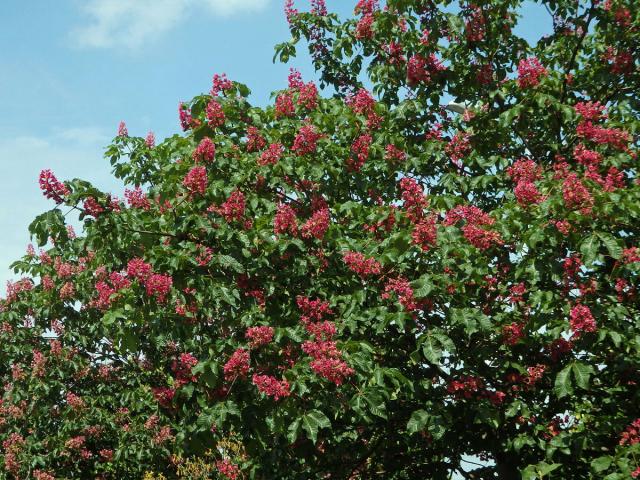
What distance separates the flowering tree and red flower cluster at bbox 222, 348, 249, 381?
0.04m

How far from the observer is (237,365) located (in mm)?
5789

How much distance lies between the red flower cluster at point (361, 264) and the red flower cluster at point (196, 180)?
1.46 meters

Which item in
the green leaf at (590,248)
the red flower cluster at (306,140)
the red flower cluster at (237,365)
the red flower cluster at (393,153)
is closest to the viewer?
the green leaf at (590,248)

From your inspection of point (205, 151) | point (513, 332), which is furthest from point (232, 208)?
point (513, 332)

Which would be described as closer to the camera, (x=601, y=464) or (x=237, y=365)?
(x=601, y=464)

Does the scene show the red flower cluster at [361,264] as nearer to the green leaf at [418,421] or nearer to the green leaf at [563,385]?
the green leaf at [418,421]

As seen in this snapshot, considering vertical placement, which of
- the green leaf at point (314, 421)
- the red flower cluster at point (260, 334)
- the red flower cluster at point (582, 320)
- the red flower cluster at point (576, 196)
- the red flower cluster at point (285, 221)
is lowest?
the green leaf at point (314, 421)

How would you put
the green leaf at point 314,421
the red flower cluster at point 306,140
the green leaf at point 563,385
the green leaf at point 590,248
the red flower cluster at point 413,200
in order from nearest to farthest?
the green leaf at point 590,248
the green leaf at point 314,421
the green leaf at point 563,385
the red flower cluster at point 413,200
the red flower cluster at point 306,140

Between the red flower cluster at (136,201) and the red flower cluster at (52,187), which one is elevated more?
the red flower cluster at (136,201)

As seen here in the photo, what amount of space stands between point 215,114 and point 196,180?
1.04 meters

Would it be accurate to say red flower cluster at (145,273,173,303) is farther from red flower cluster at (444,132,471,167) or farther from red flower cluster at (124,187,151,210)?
red flower cluster at (444,132,471,167)

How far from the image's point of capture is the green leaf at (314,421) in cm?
531

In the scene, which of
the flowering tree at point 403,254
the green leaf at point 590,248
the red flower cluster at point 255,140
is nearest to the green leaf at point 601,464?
the flowering tree at point 403,254

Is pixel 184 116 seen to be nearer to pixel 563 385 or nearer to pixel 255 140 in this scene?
pixel 255 140
